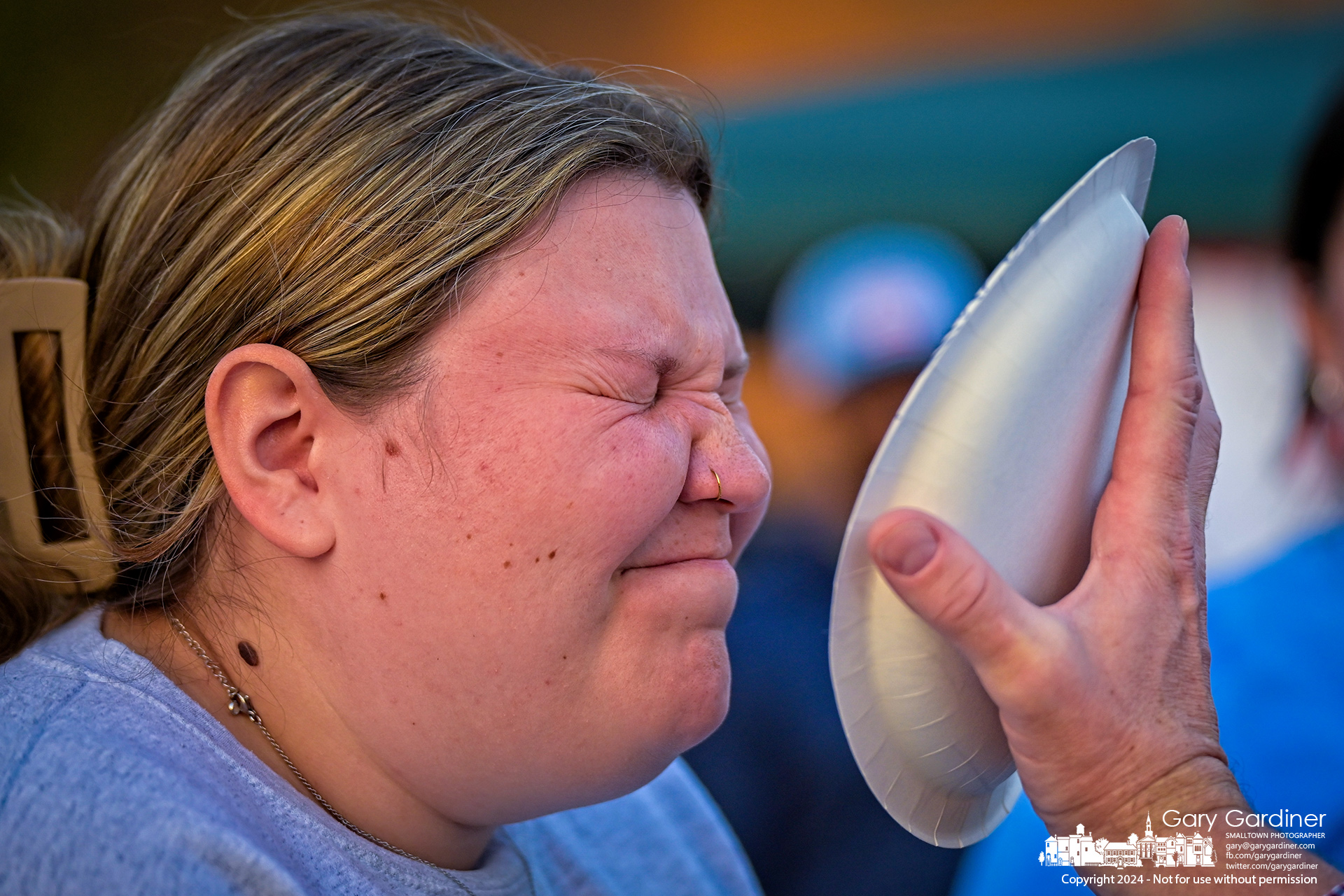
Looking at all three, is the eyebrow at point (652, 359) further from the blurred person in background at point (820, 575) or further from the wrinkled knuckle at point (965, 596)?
the blurred person in background at point (820, 575)

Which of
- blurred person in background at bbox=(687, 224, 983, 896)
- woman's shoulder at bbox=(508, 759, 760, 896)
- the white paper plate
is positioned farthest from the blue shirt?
the white paper plate

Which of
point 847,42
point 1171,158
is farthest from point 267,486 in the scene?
point 847,42

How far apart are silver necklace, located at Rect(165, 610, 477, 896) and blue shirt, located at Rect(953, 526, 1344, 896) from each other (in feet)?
3.66

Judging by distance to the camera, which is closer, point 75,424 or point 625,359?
point 625,359

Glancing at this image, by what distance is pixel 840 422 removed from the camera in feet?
11.7

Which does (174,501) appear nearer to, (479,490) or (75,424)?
(75,424)

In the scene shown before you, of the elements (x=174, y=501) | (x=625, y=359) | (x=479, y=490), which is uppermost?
(x=625, y=359)

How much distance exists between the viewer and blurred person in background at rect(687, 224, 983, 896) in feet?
8.32

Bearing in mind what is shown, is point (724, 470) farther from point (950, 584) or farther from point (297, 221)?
point (297, 221)

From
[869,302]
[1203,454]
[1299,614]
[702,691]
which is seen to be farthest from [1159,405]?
[869,302]

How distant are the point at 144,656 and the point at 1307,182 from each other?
8.81 feet

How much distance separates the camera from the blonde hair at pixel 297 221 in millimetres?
1108

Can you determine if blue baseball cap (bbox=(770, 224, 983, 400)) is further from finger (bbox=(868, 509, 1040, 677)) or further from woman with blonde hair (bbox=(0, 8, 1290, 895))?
finger (bbox=(868, 509, 1040, 677))

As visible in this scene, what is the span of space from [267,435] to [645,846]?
2.92ft
